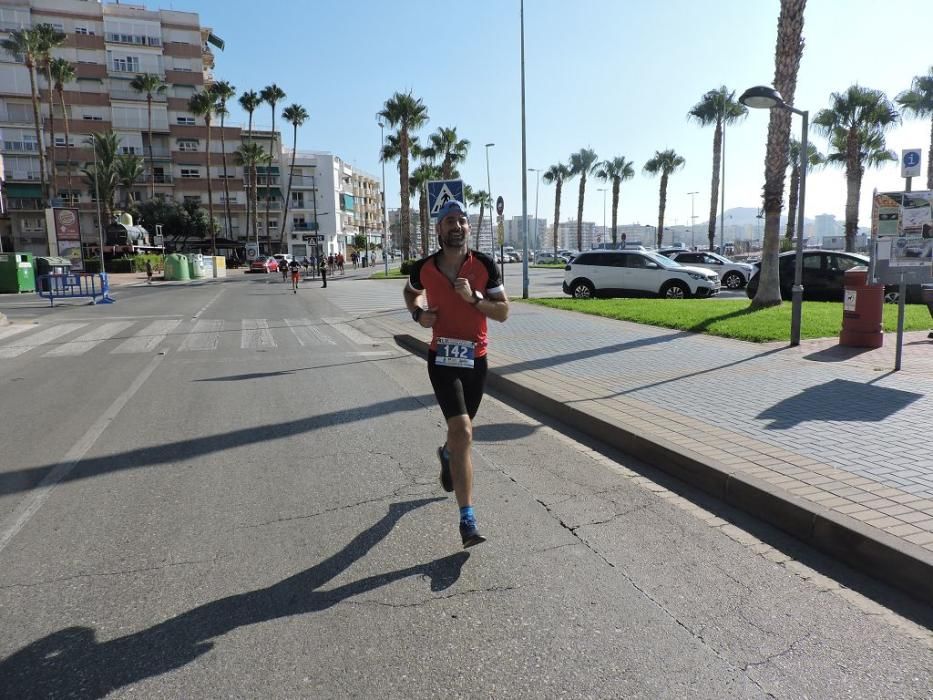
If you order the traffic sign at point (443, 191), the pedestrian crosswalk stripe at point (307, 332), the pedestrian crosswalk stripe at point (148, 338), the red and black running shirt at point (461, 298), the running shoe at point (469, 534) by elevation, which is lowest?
the pedestrian crosswalk stripe at point (307, 332)

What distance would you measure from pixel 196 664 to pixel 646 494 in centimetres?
309

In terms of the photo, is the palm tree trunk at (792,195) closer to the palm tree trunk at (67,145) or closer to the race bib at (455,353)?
the race bib at (455,353)

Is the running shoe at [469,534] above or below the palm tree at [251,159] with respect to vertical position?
below

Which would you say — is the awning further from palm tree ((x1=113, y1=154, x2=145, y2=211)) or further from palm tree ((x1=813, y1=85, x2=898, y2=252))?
palm tree ((x1=813, y1=85, x2=898, y2=252))

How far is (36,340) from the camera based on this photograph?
14305 mm

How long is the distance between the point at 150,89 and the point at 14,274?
48427mm

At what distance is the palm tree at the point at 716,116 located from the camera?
48.7m

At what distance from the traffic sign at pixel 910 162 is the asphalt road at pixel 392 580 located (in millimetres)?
5750

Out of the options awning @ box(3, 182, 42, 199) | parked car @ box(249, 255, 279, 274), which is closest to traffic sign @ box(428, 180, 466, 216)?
parked car @ box(249, 255, 279, 274)

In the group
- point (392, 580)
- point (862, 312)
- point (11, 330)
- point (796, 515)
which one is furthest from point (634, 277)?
point (392, 580)

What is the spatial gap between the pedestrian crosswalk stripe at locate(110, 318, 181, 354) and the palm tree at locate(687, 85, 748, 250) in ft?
133

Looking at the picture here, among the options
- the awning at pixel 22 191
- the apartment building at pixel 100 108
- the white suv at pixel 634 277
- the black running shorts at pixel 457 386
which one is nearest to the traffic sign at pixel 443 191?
the black running shorts at pixel 457 386

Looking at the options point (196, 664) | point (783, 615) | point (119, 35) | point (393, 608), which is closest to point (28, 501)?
point (196, 664)

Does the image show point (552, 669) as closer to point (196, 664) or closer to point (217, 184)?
point (196, 664)
